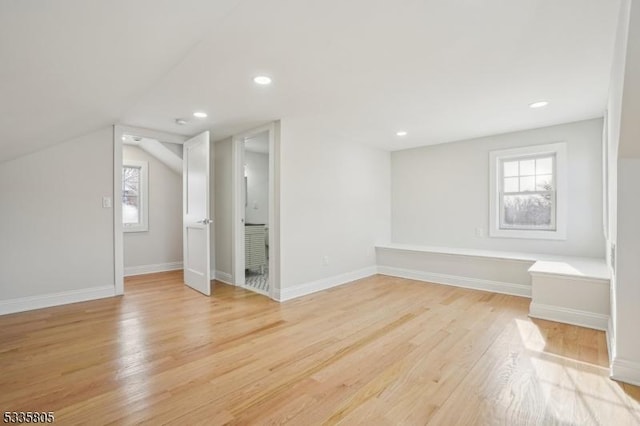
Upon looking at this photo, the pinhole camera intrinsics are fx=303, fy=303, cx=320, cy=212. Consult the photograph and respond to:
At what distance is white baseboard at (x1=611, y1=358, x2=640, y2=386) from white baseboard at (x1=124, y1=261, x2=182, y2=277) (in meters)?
5.98

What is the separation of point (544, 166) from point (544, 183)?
231 mm

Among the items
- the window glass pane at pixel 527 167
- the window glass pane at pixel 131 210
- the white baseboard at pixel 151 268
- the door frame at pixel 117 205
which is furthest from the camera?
the window glass pane at pixel 131 210

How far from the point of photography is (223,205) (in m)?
4.77

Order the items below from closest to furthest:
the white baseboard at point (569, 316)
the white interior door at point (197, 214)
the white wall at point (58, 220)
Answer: the white baseboard at point (569, 316) → the white wall at point (58, 220) → the white interior door at point (197, 214)

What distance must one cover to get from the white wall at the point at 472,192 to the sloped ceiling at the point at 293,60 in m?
0.50

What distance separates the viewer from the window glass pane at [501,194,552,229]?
4129 millimetres

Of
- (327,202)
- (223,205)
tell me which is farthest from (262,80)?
(223,205)

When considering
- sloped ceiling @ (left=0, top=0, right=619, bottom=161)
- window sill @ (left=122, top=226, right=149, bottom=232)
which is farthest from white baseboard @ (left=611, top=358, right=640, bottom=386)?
window sill @ (left=122, top=226, right=149, bottom=232)

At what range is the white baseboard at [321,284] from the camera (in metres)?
3.72

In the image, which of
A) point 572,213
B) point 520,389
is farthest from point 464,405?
point 572,213

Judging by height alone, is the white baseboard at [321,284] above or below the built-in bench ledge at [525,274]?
below

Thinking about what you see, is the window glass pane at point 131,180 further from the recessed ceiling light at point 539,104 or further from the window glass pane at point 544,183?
the window glass pane at point 544,183

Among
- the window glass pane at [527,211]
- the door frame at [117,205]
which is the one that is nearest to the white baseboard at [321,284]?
the door frame at [117,205]

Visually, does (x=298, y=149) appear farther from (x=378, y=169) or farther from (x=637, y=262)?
(x=637, y=262)
